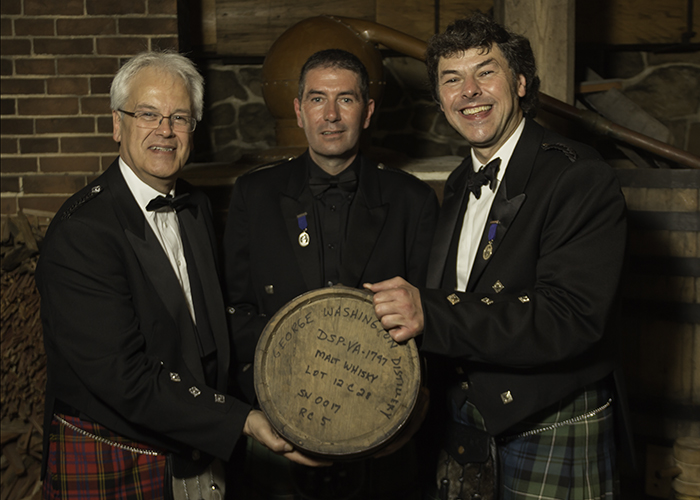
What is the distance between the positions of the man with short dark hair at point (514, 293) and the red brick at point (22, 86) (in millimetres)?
2633

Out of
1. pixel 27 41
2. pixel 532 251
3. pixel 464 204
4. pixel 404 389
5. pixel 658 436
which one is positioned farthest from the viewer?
pixel 27 41

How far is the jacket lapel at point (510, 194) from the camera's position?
1922mm

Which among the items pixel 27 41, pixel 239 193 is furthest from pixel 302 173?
pixel 27 41

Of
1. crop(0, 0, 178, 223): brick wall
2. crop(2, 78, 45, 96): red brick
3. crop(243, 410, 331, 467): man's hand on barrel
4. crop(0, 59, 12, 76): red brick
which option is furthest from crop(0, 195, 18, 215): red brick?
crop(243, 410, 331, 467): man's hand on barrel

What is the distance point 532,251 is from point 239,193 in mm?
1262

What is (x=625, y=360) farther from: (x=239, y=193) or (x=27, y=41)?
(x=27, y=41)

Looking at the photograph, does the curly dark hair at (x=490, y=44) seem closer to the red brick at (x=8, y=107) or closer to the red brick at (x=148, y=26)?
the red brick at (x=148, y=26)

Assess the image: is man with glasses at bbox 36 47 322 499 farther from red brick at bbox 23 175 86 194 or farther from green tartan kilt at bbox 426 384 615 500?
red brick at bbox 23 175 86 194

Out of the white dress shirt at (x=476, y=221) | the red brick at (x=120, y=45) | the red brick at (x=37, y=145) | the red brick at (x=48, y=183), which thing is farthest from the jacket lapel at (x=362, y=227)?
the red brick at (x=37, y=145)

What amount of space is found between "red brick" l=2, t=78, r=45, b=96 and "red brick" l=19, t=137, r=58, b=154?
0.28 meters

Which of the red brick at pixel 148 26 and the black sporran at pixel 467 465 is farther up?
the red brick at pixel 148 26

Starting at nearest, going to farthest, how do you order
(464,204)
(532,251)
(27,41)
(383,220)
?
(532,251)
(464,204)
(383,220)
(27,41)

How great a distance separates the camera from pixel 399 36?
3.72m

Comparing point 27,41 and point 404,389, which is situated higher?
point 27,41
